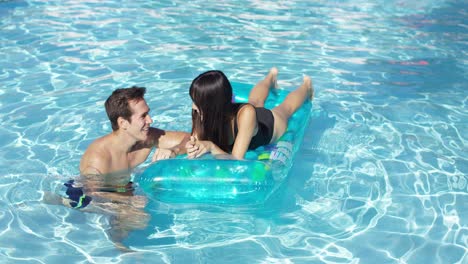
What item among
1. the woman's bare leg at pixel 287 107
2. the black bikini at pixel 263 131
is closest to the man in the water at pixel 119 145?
the black bikini at pixel 263 131

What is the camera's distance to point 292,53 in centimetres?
816

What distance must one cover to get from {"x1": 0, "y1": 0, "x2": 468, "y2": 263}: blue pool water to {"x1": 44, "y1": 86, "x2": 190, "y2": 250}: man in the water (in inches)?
4.5

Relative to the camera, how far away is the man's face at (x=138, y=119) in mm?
4004

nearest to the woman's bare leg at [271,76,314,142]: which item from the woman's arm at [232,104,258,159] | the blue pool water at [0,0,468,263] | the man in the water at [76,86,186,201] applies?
the blue pool water at [0,0,468,263]

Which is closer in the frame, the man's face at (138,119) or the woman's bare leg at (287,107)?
the man's face at (138,119)

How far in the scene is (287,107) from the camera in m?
5.36

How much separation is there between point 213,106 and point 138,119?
1.81 ft

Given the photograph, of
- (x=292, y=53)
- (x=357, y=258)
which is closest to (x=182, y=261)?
(x=357, y=258)

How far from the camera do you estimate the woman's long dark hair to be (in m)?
4.16

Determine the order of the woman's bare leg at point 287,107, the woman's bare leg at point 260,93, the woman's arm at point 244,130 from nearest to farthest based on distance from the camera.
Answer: the woman's arm at point 244,130
the woman's bare leg at point 287,107
the woman's bare leg at point 260,93

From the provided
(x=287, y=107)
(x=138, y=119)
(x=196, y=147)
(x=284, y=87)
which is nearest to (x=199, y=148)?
(x=196, y=147)

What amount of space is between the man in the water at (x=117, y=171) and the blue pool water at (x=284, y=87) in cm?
12

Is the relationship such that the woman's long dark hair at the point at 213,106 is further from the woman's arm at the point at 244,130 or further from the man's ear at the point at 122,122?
the man's ear at the point at 122,122

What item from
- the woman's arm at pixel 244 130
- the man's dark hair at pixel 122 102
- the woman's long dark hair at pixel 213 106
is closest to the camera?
the man's dark hair at pixel 122 102
